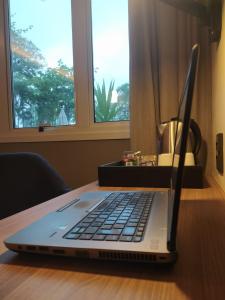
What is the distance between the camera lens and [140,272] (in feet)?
1.40

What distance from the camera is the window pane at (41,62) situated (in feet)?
7.05

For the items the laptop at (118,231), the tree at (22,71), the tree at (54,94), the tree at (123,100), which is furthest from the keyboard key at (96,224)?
the tree at (22,71)

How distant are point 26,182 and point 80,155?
611mm

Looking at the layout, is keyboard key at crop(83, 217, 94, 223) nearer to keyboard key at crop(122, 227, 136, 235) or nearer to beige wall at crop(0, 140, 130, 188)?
keyboard key at crop(122, 227, 136, 235)

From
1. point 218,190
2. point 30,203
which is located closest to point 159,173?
point 218,190

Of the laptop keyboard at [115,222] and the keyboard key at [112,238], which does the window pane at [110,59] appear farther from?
the keyboard key at [112,238]

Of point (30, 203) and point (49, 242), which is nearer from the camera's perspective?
point (49, 242)

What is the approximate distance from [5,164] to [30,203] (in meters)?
0.24

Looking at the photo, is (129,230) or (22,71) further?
(22,71)

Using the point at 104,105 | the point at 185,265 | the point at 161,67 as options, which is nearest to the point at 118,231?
the point at 185,265

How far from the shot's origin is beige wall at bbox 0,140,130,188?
1917 millimetres

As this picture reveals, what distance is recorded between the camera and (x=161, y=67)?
1.65m

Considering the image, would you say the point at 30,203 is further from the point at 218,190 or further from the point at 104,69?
the point at 104,69

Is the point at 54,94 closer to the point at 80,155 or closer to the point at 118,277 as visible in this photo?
the point at 80,155
